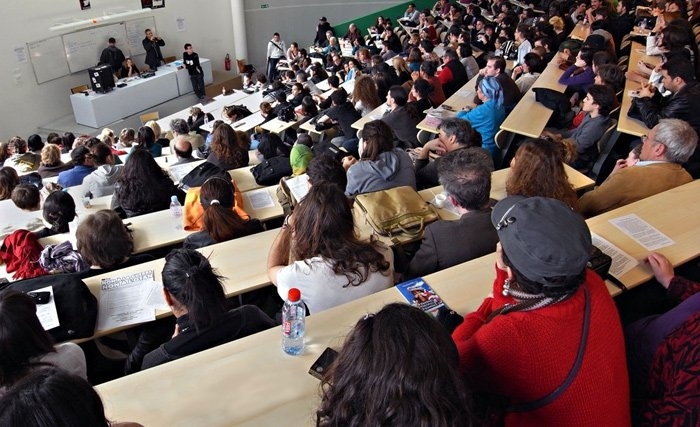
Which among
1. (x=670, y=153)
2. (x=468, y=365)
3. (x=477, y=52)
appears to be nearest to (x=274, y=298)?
(x=468, y=365)

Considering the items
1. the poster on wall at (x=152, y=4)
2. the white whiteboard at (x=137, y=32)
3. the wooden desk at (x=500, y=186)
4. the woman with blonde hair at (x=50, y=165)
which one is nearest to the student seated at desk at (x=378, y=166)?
the wooden desk at (x=500, y=186)

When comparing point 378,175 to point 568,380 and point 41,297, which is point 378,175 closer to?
point 41,297

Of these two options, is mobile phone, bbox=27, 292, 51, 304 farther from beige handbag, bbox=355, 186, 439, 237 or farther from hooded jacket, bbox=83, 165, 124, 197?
hooded jacket, bbox=83, 165, 124, 197

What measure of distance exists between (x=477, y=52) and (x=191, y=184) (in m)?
6.46

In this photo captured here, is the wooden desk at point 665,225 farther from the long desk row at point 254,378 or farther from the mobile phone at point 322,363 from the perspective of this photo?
the mobile phone at point 322,363

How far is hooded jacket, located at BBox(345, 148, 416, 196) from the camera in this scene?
3.52 meters

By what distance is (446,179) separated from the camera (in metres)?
2.75

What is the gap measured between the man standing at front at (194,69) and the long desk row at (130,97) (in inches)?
5.5

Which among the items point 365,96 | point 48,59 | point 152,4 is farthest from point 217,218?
point 152,4

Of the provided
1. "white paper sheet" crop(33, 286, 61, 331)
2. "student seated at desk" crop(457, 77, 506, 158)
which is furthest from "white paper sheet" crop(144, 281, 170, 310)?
"student seated at desk" crop(457, 77, 506, 158)

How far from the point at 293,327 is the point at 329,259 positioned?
416mm

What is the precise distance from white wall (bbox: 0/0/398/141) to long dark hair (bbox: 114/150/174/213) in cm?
766

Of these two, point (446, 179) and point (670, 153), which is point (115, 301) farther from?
point (670, 153)

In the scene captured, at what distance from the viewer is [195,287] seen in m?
2.07
